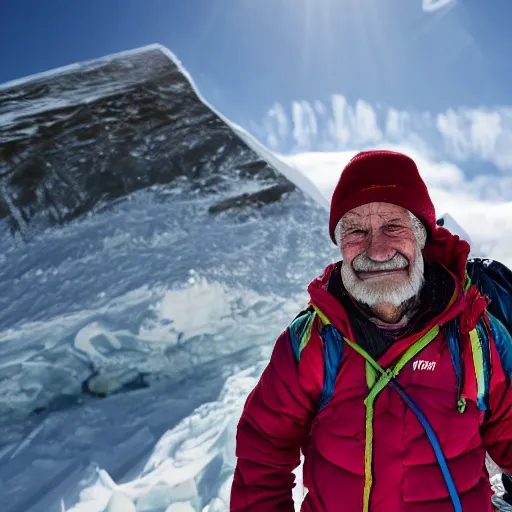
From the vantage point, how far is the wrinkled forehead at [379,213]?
5.09 feet

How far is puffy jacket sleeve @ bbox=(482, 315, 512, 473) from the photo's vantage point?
1326mm

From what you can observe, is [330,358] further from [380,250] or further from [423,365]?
[380,250]

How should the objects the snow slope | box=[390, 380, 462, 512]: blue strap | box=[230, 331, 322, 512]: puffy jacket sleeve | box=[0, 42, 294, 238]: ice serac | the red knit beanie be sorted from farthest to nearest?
box=[0, 42, 294, 238]: ice serac < the snow slope < the red knit beanie < box=[230, 331, 322, 512]: puffy jacket sleeve < box=[390, 380, 462, 512]: blue strap

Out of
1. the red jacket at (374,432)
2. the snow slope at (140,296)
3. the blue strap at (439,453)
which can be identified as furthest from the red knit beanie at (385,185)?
the snow slope at (140,296)

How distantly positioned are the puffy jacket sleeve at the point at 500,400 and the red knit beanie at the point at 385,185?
1.50 feet

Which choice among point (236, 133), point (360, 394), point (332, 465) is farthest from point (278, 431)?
point (236, 133)

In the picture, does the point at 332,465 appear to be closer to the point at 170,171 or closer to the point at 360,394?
the point at 360,394

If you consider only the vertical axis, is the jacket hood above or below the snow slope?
above

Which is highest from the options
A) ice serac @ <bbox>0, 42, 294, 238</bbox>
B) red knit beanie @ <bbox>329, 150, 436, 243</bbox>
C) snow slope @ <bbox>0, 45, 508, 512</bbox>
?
red knit beanie @ <bbox>329, 150, 436, 243</bbox>

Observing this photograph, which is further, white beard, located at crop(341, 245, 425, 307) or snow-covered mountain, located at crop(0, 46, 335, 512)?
snow-covered mountain, located at crop(0, 46, 335, 512)

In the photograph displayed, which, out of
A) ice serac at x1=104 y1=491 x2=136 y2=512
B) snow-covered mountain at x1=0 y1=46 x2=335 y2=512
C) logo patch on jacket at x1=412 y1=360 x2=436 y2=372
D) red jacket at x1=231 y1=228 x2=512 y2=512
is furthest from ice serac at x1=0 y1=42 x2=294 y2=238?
logo patch on jacket at x1=412 y1=360 x2=436 y2=372

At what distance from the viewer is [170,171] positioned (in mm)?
6766

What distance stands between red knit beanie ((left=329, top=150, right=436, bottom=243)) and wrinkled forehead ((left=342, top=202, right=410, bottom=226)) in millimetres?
38

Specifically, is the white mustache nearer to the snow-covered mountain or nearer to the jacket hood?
the jacket hood
